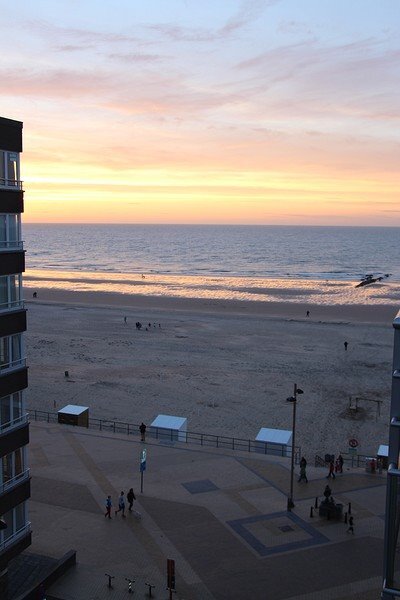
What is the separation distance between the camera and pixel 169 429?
95.9 ft

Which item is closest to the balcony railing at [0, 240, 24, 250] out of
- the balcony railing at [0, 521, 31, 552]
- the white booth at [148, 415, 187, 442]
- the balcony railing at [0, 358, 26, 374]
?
the balcony railing at [0, 358, 26, 374]

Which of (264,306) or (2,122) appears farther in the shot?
(264,306)

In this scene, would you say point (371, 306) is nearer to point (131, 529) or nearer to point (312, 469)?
point (312, 469)

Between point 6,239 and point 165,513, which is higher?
point 6,239

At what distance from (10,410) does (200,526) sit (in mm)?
8686

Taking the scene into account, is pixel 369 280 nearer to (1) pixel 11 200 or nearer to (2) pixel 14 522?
(2) pixel 14 522

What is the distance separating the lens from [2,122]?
1530 cm

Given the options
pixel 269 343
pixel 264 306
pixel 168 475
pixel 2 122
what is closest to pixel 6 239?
pixel 2 122

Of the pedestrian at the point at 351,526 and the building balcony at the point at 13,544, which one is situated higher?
the building balcony at the point at 13,544

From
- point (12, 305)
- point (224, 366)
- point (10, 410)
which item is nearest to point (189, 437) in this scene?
point (224, 366)

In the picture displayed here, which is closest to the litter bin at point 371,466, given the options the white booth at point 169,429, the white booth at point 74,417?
the white booth at point 169,429

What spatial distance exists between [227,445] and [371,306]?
2129 inches

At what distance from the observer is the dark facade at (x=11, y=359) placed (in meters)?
15.8

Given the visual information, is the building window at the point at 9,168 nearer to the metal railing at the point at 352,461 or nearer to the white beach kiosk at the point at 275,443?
the white beach kiosk at the point at 275,443
